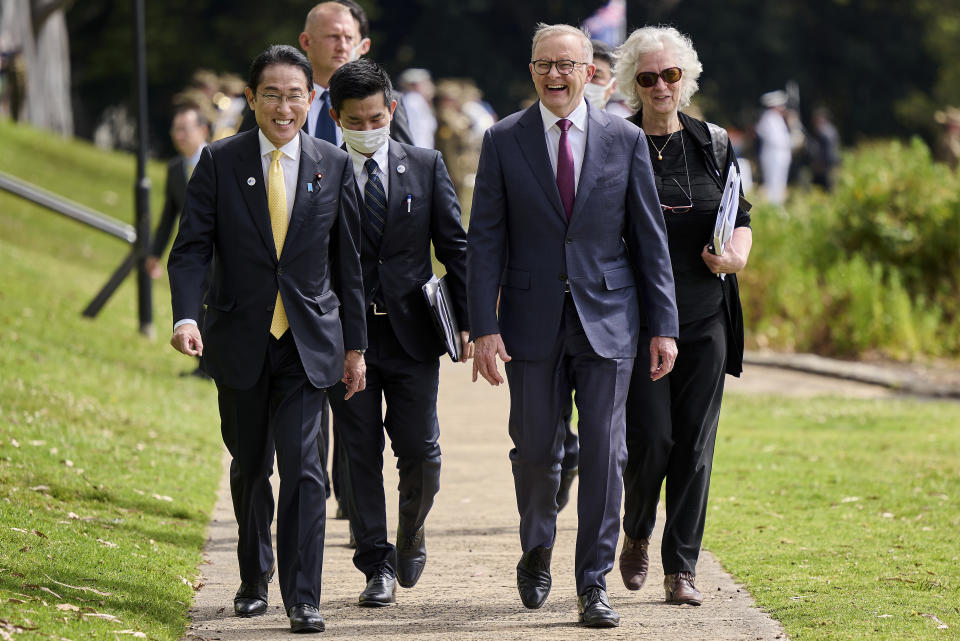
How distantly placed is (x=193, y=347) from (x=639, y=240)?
1651 mm

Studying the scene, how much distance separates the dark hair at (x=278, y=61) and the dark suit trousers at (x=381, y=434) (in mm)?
991

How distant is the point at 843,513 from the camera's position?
7770 mm

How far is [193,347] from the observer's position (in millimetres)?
5113

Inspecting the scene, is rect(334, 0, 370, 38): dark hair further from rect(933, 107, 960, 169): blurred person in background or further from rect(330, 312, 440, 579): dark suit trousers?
rect(933, 107, 960, 169): blurred person in background

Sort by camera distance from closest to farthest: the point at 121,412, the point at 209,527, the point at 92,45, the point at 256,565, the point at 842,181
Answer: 1. the point at 256,565
2. the point at 209,527
3. the point at 121,412
4. the point at 842,181
5. the point at 92,45

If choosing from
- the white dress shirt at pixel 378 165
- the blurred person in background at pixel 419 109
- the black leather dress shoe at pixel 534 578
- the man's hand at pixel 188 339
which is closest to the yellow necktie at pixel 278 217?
the man's hand at pixel 188 339

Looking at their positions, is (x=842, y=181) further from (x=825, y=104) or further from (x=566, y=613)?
(x=825, y=104)

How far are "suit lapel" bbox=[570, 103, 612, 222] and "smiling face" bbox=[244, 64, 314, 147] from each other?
104cm

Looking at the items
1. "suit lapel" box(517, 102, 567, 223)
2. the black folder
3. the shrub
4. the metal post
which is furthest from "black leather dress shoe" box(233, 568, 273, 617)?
the shrub

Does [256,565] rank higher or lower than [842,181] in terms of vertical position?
lower

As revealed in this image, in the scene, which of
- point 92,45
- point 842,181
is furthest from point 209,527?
point 92,45

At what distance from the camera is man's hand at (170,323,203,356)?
5105mm

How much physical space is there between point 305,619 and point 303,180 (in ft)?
5.10

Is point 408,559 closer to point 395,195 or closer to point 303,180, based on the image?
point 395,195
